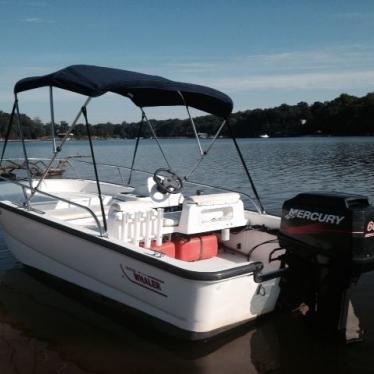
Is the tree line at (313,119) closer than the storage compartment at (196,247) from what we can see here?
No

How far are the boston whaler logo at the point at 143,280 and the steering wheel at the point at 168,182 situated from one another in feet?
6.10

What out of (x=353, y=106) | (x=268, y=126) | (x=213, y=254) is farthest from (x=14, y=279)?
(x=268, y=126)

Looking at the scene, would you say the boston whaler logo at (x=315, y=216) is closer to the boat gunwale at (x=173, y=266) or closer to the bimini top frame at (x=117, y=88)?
the boat gunwale at (x=173, y=266)

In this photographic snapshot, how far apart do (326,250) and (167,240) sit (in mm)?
2083

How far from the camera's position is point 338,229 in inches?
162

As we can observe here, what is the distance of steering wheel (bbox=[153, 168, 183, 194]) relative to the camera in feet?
21.3

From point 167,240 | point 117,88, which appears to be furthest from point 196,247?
point 117,88

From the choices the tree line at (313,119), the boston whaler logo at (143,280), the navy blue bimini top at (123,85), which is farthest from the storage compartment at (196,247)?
the tree line at (313,119)

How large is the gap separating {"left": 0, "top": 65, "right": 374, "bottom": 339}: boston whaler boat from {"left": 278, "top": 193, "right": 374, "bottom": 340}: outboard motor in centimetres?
2

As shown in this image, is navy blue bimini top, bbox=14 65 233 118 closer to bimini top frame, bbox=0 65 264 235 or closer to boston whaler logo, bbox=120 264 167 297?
bimini top frame, bbox=0 65 264 235

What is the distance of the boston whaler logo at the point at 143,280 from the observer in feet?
14.9

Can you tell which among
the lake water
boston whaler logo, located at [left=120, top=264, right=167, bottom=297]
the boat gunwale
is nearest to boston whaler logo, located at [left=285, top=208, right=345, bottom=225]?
the boat gunwale

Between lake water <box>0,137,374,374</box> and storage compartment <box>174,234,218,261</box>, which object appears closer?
lake water <box>0,137,374,374</box>

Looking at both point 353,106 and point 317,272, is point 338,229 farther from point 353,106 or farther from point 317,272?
point 353,106
